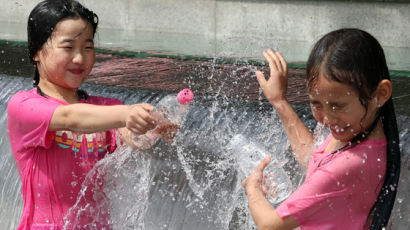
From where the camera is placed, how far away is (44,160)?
273 cm

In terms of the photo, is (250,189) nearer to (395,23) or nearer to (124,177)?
(124,177)

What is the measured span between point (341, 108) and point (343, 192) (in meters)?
0.28

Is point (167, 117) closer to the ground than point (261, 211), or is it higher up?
higher up

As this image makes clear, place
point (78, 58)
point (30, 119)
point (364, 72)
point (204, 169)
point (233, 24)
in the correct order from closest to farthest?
1. point (364, 72)
2. point (30, 119)
3. point (78, 58)
4. point (204, 169)
5. point (233, 24)

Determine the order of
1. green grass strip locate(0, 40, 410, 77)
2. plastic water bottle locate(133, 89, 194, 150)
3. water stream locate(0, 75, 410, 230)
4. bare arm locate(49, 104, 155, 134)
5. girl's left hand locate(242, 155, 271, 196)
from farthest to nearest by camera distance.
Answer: green grass strip locate(0, 40, 410, 77), water stream locate(0, 75, 410, 230), plastic water bottle locate(133, 89, 194, 150), bare arm locate(49, 104, 155, 134), girl's left hand locate(242, 155, 271, 196)

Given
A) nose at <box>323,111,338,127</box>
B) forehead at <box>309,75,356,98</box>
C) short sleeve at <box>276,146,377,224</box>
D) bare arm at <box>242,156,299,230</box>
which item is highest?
forehead at <box>309,75,356,98</box>

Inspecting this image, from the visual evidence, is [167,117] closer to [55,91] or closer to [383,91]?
[55,91]

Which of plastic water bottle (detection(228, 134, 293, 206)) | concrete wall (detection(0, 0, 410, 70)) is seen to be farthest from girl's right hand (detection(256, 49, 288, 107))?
concrete wall (detection(0, 0, 410, 70))

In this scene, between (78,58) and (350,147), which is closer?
(350,147)

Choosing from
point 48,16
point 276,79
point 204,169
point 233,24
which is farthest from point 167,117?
point 233,24

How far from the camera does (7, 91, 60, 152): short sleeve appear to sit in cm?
265

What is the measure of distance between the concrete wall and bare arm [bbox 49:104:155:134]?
534cm

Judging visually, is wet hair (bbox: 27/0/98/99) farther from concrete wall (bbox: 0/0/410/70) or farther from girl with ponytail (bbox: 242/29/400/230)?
concrete wall (bbox: 0/0/410/70)

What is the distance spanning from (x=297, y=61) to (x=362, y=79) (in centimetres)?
555
